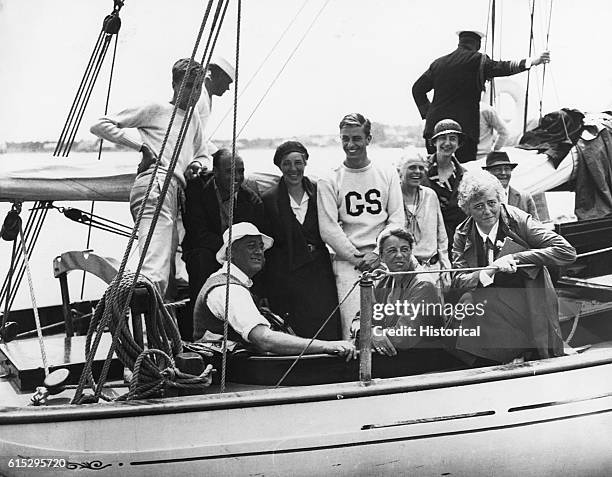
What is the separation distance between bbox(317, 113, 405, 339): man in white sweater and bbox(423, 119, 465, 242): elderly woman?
0.73 feet

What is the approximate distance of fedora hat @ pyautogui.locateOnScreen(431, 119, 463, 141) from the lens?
14.4 feet

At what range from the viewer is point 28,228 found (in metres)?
4.48

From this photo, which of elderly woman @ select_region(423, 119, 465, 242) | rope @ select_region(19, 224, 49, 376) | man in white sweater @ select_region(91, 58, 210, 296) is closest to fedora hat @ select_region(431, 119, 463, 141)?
elderly woman @ select_region(423, 119, 465, 242)

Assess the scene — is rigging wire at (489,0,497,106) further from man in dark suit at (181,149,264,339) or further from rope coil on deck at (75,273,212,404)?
rope coil on deck at (75,273,212,404)

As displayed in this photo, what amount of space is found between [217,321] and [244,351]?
0.19m

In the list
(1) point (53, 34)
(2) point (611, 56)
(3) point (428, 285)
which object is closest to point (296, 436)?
(3) point (428, 285)

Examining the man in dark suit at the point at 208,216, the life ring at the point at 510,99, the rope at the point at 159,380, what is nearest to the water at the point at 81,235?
the man in dark suit at the point at 208,216

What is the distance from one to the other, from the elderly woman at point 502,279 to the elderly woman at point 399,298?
8.0 inches

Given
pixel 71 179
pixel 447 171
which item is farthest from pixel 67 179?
pixel 447 171

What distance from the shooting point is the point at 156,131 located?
4242 mm

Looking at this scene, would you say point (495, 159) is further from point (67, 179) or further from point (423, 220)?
point (67, 179)

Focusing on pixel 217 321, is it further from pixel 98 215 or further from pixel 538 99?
pixel 538 99

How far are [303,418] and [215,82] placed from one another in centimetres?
156

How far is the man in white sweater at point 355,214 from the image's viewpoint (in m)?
4.29
